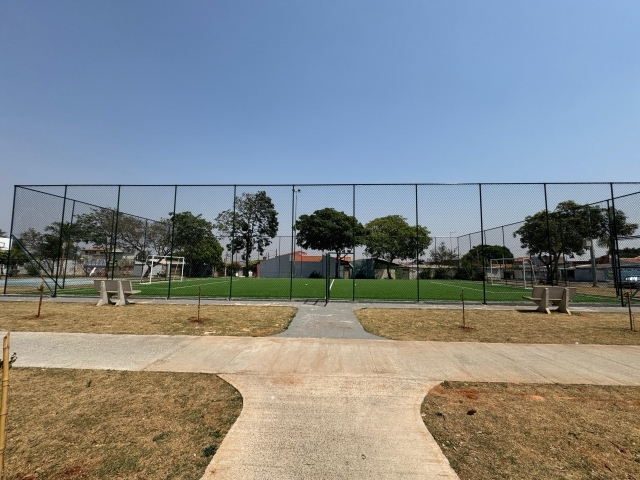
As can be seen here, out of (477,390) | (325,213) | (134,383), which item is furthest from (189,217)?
(325,213)

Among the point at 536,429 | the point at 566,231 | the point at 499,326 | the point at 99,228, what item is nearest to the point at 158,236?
the point at 99,228

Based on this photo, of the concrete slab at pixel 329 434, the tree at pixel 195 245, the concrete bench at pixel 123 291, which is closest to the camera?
the concrete slab at pixel 329 434

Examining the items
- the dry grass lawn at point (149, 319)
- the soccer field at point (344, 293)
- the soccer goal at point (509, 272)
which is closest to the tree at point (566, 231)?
the soccer goal at point (509, 272)

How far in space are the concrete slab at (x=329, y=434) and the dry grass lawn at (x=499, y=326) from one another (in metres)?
3.13

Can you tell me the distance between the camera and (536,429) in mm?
2832

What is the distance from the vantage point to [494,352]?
17.6 ft

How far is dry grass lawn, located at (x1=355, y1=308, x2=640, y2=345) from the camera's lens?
6445mm

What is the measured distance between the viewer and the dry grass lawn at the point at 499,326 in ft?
21.1

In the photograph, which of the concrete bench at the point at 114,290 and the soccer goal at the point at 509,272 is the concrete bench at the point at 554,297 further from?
the soccer goal at the point at 509,272

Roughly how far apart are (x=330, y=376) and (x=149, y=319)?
583 cm

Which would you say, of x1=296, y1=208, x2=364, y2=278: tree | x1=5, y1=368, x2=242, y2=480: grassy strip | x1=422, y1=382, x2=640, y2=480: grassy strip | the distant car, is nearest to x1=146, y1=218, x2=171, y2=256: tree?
x1=5, y1=368, x2=242, y2=480: grassy strip

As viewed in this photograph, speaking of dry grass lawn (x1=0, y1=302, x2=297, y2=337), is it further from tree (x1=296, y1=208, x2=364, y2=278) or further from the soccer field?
tree (x1=296, y1=208, x2=364, y2=278)

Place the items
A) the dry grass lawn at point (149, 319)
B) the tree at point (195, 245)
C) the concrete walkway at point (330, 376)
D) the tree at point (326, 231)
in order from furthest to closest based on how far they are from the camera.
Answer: the tree at point (326, 231) → the tree at point (195, 245) → the dry grass lawn at point (149, 319) → the concrete walkway at point (330, 376)

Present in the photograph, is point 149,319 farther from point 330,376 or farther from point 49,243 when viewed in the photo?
point 49,243
